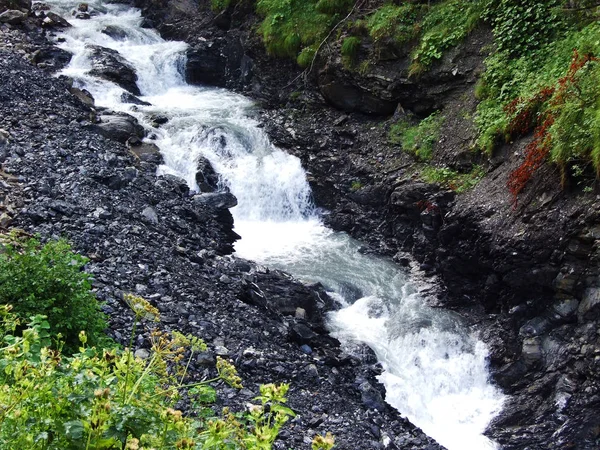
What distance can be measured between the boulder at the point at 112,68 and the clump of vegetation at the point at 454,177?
367 inches

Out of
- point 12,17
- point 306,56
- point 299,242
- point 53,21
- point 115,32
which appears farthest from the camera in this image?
point 115,32

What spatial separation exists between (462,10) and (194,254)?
28.5ft

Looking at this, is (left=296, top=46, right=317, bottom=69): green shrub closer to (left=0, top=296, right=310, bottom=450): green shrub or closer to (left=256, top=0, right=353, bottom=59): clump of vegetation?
(left=256, top=0, right=353, bottom=59): clump of vegetation

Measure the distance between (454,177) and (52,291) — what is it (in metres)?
8.34

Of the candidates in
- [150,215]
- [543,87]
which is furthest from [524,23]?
[150,215]

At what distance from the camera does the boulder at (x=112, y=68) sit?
15933 mm

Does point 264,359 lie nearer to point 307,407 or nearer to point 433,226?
point 307,407

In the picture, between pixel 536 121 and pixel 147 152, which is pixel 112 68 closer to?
pixel 147 152

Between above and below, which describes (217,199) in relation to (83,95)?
below

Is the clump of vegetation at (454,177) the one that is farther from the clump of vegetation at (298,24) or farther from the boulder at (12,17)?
the boulder at (12,17)

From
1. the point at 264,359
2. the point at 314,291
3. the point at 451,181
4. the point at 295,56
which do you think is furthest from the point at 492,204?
the point at 295,56

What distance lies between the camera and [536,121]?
31.9 ft

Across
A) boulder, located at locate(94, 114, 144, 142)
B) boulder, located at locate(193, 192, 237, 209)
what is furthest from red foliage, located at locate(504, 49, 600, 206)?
boulder, located at locate(94, 114, 144, 142)

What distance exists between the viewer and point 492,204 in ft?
32.3
